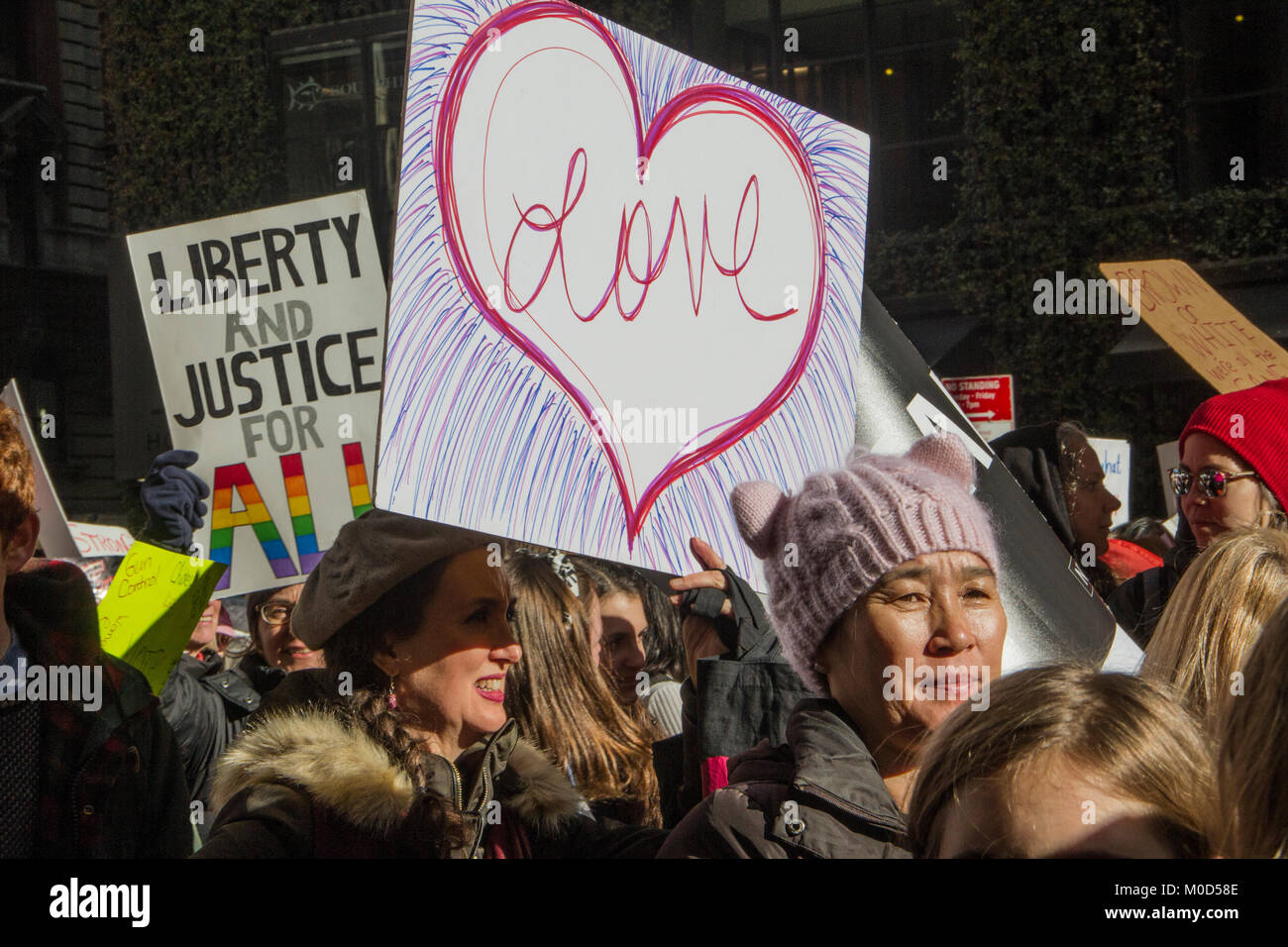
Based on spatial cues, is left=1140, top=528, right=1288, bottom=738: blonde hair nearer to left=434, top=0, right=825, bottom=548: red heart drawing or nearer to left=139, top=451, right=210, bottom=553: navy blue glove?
left=434, top=0, right=825, bottom=548: red heart drawing

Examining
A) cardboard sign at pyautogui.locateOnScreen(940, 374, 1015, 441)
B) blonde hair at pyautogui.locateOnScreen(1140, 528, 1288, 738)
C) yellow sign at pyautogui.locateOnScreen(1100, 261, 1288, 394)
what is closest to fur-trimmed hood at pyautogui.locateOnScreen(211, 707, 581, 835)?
blonde hair at pyautogui.locateOnScreen(1140, 528, 1288, 738)

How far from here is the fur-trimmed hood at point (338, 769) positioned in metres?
1.95

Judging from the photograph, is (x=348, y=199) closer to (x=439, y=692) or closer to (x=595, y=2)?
(x=439, y=692)

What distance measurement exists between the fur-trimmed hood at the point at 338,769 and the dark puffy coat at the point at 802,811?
42 centimetres

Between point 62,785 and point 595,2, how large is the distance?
14014 mm

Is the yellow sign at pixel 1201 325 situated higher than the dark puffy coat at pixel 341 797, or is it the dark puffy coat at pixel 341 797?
the yellow sign at pixel 1201 325

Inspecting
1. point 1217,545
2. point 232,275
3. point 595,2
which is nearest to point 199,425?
point 232,275

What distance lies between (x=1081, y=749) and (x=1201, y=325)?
130 inches

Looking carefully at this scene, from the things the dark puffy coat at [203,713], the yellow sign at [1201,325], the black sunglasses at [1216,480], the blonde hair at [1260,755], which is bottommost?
the dark puffy coat at [203,713]

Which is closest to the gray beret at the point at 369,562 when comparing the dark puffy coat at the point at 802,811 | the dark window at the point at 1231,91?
the dark puffy coat at the point at 802,811

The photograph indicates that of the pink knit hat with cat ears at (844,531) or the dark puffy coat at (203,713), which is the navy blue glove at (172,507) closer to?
the dark puffy coat at (203,713)

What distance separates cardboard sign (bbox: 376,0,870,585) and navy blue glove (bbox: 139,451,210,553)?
1619mm

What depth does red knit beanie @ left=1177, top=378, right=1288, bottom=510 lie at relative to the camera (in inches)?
114

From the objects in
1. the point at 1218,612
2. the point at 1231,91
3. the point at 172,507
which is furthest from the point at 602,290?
the point at 1231,91
